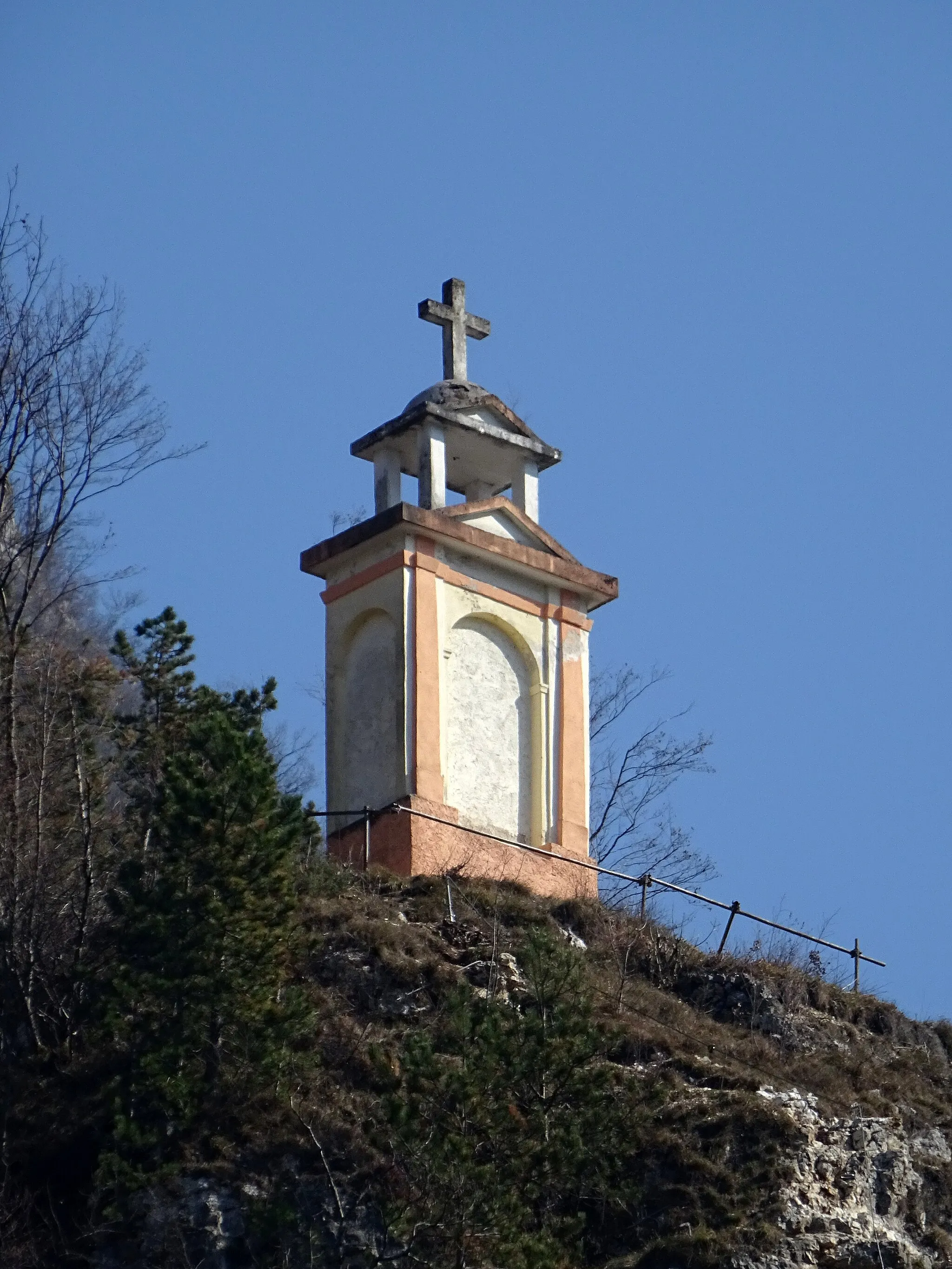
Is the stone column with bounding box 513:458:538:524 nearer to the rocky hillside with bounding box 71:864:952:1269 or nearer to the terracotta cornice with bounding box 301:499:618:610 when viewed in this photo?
the terracotta cornice with bounding box 301:499:618:610

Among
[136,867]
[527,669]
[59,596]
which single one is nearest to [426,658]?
[527,669]

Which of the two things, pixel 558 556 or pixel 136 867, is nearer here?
pixel 136 867

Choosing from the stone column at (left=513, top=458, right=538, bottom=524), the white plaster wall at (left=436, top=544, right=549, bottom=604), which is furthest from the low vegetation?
the stone column at (left=513, top=458, right=538, bottom=524)

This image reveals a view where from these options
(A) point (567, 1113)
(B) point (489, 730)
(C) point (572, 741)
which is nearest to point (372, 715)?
(B) point (489, 730)

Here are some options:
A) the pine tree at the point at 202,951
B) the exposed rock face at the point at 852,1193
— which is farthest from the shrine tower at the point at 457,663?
the exposed rock face at the point at 852,1193

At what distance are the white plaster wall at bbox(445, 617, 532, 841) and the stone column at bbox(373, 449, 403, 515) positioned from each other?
4.80ft

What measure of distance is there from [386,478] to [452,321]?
6.00 feet

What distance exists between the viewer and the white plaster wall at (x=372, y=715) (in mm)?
22891

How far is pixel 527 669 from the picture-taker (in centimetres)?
2400

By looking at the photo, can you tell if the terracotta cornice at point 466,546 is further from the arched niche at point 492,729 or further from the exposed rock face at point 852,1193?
the exposed rock face at point 852,1193

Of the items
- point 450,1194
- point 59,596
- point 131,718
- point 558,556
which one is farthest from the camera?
point 131,718

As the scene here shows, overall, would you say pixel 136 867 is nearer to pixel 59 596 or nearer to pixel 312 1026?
pixel 312 1026

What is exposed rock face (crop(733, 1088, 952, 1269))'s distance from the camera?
58.2 feet

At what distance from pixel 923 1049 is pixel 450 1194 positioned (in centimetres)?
648
